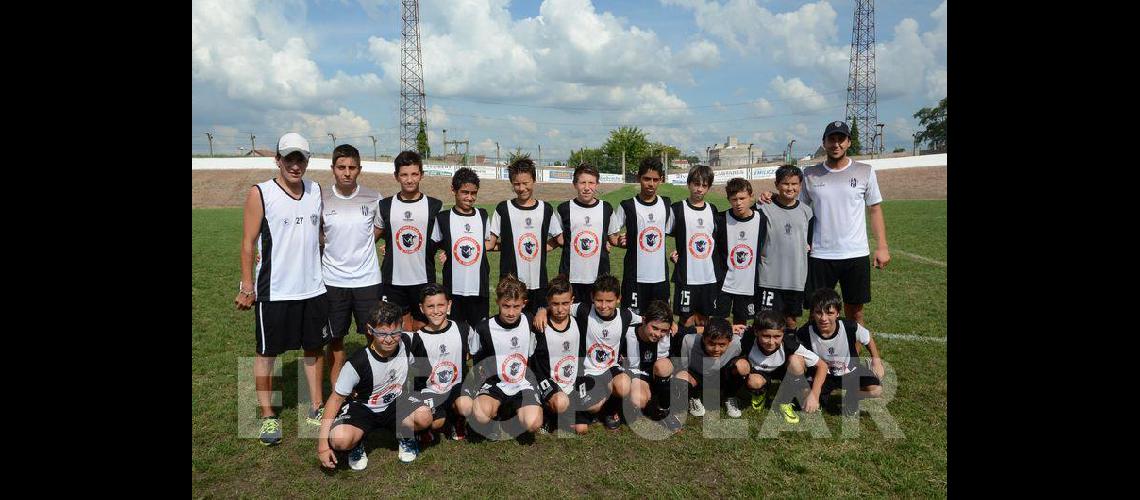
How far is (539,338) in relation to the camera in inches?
157

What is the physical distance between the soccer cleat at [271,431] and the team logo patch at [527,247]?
2.07m

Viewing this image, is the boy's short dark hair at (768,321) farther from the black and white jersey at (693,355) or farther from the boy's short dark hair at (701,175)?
the boy's short dark hair at (701,175)

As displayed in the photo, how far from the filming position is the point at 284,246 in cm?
366

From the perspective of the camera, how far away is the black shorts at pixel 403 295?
4.34 meters

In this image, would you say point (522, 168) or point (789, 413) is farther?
point (522, 168)

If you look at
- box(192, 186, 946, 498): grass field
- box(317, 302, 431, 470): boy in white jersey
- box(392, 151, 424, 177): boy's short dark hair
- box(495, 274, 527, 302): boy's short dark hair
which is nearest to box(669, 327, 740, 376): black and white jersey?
box(192, 186, 946, 498): grass field

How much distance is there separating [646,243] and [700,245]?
0.46 meters

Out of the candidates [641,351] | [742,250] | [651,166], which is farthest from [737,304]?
[651,166]

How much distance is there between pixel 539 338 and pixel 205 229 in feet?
56.1

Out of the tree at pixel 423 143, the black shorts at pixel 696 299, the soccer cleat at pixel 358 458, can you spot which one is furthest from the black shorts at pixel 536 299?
the tree at pixel 423 143

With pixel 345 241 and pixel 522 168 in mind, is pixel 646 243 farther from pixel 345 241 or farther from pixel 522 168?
pixel 345 241

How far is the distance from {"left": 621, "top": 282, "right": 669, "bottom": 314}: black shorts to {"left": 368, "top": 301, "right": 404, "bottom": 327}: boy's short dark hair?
196 centimetres
